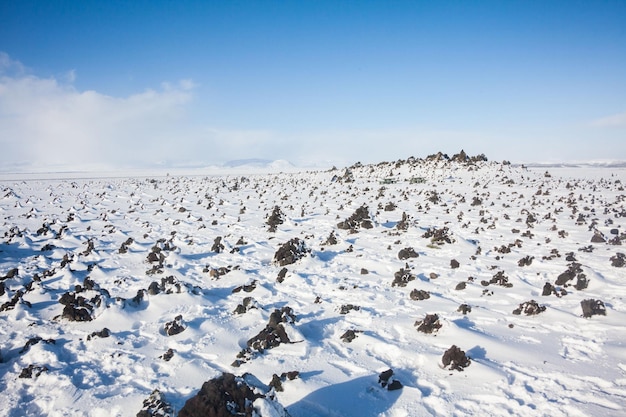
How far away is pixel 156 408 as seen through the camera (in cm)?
392

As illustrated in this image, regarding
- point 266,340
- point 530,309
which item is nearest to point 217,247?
point 266,340

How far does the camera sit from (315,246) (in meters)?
12.6

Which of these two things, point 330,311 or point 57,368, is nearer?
point 57,368

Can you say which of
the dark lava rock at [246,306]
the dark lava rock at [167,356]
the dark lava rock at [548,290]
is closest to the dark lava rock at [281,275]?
the dark lava rock at [246,306]

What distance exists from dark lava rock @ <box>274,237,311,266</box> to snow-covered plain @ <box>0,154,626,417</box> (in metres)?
0.22

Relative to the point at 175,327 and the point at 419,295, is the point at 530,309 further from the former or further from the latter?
the point at 175,327

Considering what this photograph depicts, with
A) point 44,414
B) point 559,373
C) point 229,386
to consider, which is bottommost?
point 44,414

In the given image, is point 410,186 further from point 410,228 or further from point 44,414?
point 44,414

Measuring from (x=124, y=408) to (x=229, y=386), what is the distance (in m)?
1.80

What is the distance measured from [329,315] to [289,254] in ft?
12.4

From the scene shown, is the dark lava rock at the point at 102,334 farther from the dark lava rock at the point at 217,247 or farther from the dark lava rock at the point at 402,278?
the dark lava rock at the point at 402,278

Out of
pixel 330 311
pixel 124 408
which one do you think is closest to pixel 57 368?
pixel 124 408

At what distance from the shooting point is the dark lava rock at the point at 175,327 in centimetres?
670

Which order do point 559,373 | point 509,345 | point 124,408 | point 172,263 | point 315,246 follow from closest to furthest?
point 124,408
point 559,373
point 509,345
point 172,263
point 315,246
